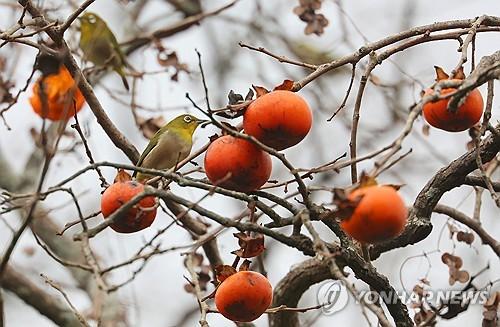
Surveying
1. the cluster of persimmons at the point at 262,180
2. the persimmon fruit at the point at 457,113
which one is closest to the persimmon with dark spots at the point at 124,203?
the cluster of persimmons at the point at 262,180

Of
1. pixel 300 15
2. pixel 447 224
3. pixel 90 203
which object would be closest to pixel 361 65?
pixel 300 15

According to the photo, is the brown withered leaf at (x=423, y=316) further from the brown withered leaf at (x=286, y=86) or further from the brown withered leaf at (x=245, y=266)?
the brown withered leaf at (x=286, y=86)

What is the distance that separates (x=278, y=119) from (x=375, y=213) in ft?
0.98

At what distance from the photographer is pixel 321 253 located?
1.37 metres

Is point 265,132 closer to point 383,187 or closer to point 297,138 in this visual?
point 297,138

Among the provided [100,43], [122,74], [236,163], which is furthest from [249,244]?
[100,43]

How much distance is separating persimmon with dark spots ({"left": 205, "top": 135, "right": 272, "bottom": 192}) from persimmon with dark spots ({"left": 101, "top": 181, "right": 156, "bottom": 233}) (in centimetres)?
16

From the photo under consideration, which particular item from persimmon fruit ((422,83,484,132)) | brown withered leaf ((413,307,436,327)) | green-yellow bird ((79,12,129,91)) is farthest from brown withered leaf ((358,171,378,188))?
green-yellow bird ((79,12,129,91))

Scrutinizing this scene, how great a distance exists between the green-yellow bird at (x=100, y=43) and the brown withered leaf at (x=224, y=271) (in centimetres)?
230

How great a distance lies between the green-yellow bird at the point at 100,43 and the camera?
13.2 ft

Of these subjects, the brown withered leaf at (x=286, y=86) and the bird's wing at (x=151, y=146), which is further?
the bird's wing at (x=151, y=146)

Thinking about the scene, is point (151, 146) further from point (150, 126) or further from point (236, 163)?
point (236, 163)

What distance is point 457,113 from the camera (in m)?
1.67

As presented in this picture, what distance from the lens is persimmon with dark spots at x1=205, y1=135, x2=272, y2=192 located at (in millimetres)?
1541
